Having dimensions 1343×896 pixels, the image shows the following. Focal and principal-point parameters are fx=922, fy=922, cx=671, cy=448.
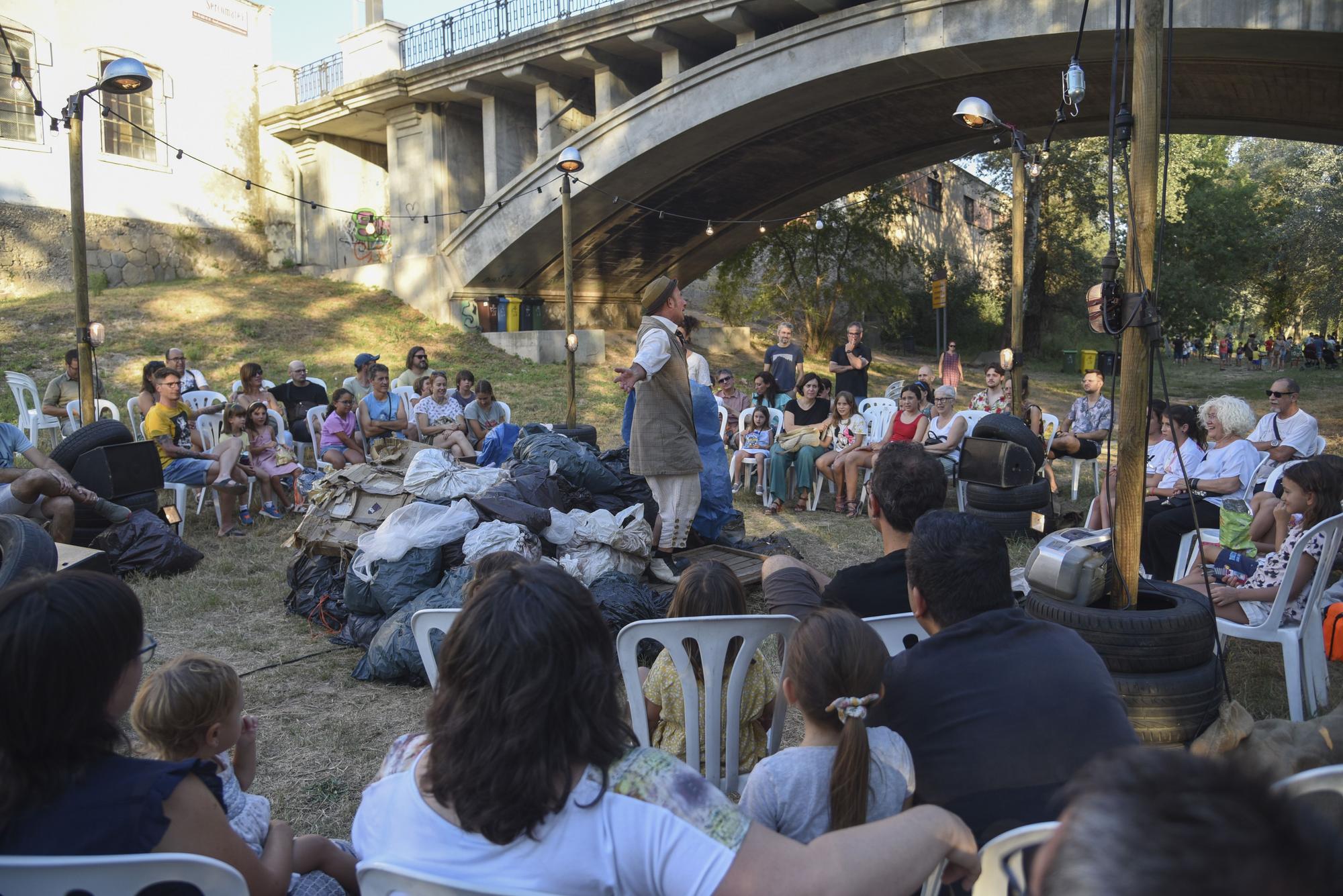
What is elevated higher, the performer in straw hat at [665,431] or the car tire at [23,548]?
the performer in straw hat at [665,431]

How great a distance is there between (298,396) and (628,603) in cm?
704

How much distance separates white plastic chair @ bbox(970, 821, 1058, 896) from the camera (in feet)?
4.66

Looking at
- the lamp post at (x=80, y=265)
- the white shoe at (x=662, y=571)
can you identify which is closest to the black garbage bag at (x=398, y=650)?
the white shoe at (x=662, y=571)

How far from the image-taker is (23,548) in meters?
4.36

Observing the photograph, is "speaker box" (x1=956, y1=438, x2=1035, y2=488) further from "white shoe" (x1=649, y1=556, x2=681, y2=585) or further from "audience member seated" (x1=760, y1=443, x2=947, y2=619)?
"audience member seated" (x1=760, y1=443, x2=947, y2=619)

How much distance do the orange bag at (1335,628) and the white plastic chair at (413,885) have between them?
4431 mm

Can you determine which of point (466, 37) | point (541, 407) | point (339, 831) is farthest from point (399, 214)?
point (339, 831)

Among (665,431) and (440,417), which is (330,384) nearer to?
(440,417)

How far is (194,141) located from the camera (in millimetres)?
20906

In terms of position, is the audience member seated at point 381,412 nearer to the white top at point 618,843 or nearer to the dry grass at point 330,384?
the dry grass at point 330,384

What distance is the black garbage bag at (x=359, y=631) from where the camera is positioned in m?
4.92

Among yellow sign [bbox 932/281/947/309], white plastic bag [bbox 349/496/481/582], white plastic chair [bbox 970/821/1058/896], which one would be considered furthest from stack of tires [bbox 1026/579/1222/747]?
yellow sign [bbox 932/281/947/309]

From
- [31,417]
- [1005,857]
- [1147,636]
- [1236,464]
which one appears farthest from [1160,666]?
[31,417]

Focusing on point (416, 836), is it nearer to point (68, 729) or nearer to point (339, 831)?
point (68, 729)
